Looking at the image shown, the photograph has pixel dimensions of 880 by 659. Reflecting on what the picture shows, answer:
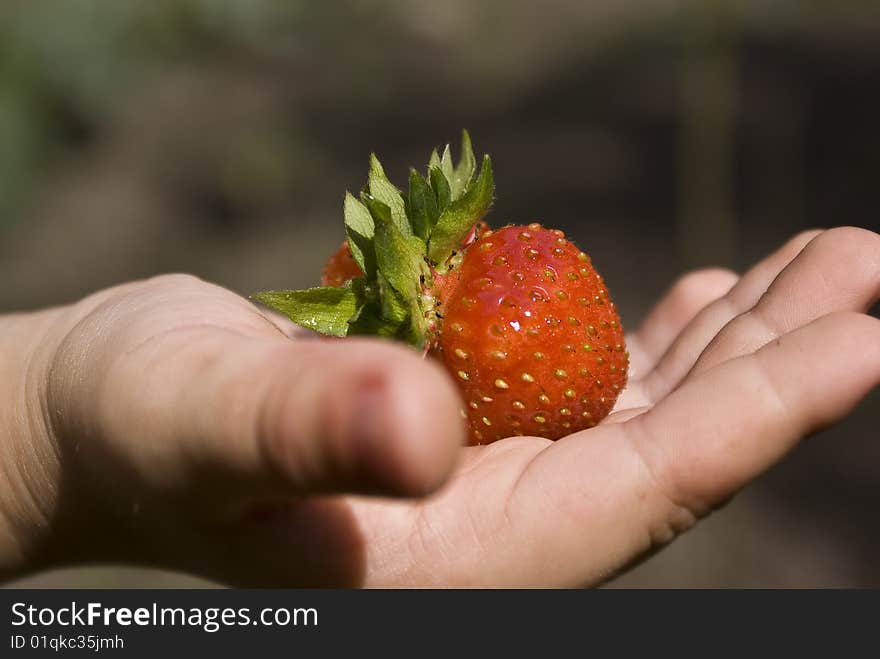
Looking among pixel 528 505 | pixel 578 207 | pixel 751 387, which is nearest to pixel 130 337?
pixel 528 505

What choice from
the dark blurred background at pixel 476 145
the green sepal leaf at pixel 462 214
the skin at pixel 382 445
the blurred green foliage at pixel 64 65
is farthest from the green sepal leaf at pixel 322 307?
the blurred green foliage at pixel 64 65

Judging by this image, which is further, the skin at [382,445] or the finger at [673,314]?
the finger at [673,314]

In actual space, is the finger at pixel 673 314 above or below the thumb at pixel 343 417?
below

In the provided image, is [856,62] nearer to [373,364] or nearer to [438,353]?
[438,353]

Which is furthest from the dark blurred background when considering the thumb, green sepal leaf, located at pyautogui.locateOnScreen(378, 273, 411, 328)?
the thumb

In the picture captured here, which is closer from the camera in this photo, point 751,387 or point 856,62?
point 751,387

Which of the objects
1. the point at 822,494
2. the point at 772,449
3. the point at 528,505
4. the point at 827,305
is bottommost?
the point at 822,494

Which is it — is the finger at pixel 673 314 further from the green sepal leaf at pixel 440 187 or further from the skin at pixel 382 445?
the green sepal leaf at pixel 440 187
